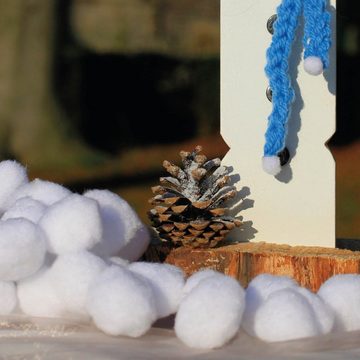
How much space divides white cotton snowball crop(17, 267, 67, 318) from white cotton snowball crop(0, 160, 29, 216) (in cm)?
19

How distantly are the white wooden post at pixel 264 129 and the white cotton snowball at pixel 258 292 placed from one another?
549mm

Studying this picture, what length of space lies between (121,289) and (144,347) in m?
0.04

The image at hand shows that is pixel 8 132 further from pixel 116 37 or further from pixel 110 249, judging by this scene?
pixel 110 249

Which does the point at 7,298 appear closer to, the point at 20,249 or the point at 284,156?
the point at 20,249

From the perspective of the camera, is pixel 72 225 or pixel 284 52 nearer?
pixel 72 225

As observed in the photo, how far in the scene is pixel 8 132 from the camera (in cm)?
257

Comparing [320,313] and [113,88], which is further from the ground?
[113,88]

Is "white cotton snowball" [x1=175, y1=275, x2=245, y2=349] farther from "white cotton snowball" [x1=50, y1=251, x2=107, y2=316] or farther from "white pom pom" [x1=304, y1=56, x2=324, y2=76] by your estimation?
"white pom pom" [x1=304, y1=56, x2=324, y2=76]

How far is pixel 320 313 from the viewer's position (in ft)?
2.03

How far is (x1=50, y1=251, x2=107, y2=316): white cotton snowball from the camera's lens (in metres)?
0.64

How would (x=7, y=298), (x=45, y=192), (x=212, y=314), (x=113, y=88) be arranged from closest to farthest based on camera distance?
(x=212, y=314) < (x=7, y=298) < (x=45, y=192) < (x=113, y=88)

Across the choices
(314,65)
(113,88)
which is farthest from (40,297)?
(113,88)

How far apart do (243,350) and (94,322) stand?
0.11 metres

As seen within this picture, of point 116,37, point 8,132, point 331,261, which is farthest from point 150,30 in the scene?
point 331,261
